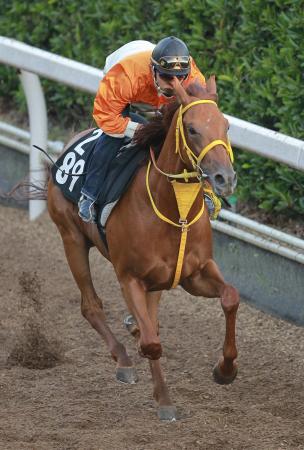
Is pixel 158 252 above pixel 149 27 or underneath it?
above

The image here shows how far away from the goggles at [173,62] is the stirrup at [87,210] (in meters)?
0.95

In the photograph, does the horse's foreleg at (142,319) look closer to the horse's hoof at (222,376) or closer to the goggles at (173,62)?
→ the horse's hoof at (222,376)

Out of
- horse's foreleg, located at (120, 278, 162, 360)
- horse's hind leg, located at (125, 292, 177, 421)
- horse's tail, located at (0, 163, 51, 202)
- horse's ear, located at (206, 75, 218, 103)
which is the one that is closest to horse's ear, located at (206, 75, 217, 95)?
horse's ear, located at (206, 75, 218, 103)

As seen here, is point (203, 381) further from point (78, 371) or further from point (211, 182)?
point (211, 182)

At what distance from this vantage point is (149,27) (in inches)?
351

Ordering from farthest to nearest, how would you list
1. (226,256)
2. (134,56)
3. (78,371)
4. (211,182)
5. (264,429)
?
1. (226,256)
2. (78,371)
3. (134,56)
4. (264,429)
5. (211,182)

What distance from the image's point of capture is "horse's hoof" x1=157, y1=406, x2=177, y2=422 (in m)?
5.93

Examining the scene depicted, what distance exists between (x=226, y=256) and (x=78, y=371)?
5.54 ft

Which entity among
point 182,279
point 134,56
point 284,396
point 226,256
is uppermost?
point 134,56

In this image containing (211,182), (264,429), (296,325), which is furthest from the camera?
(296,325)

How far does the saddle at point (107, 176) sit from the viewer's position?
20.2ft

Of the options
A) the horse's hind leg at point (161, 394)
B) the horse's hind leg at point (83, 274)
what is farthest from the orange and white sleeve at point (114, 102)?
the horse's hind leg at point (161, 394)

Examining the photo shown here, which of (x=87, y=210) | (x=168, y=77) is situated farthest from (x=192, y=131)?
(x=87, y=210)

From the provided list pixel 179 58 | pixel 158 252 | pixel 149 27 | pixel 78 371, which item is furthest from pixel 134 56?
pixel 149 27
